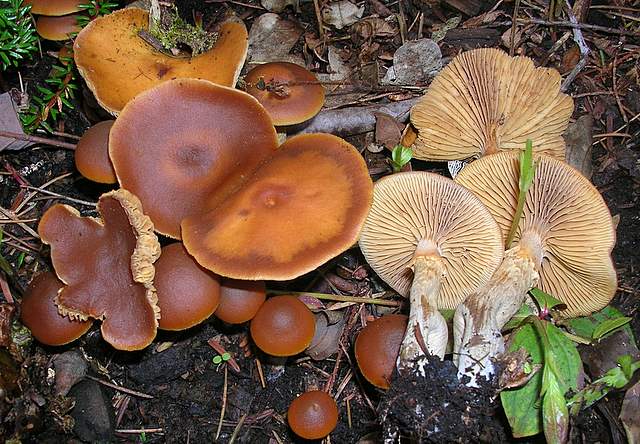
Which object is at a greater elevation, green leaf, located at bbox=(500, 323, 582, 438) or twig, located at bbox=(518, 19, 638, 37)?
twig, located at bbox=(518, 19, 638, 37)

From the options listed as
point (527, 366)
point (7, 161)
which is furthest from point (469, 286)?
point (7, 161)

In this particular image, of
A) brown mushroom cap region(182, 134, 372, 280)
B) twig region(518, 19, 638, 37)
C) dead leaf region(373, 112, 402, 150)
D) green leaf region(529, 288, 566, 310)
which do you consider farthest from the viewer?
twig region(518, 19, 638, 37)

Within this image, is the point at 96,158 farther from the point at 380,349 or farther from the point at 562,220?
the point at 562,220

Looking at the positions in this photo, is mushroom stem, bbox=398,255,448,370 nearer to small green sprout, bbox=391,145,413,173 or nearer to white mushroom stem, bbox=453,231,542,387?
white mushroom stem, bbox=453,231,542,387

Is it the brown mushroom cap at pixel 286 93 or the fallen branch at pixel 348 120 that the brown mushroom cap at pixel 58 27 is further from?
the fallen branch at pixel 348 120

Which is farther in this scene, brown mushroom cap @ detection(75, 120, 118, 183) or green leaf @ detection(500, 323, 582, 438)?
brown mushroom cap @ detection(75, 120, 118, 183)

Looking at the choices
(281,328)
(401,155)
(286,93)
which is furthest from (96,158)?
(401,155)

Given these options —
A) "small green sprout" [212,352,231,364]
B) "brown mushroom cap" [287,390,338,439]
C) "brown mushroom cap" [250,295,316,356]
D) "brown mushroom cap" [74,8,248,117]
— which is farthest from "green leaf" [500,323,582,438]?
"brown mushroom cap" [74,8,248,117]

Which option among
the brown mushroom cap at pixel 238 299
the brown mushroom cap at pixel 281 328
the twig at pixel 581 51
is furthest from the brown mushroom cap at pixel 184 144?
the twig at pixel 581 51
